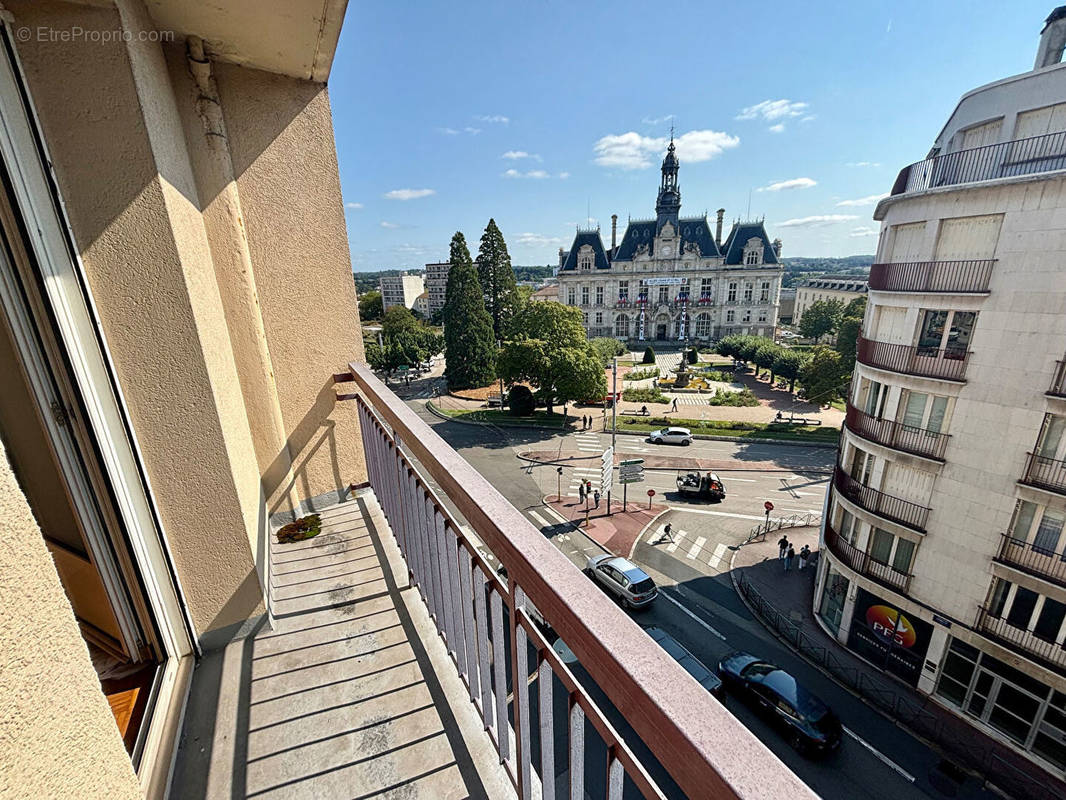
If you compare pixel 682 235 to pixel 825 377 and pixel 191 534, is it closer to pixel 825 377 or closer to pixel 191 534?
pixel 825 377

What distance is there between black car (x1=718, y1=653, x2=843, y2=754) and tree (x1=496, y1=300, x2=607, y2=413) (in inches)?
639

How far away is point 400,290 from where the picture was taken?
3740 inches

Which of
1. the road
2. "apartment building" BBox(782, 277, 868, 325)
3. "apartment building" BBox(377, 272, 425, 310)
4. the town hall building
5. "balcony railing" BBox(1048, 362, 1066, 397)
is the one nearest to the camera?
"balcony railing" BBox(1048, 362, 1066, 397)

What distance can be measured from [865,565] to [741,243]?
4619cm

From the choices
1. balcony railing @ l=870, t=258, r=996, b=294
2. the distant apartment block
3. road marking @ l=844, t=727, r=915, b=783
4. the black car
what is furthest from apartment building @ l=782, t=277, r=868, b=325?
the black car

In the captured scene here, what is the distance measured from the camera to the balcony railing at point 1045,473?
7.28 m

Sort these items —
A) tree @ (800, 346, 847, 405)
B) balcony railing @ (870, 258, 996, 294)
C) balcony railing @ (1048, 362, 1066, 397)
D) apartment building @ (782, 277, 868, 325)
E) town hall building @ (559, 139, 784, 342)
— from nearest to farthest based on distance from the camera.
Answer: balcony railing @ (1048, 362, 1066, 397) → balcony railing @ (870, 258, 996, 294) → tree @ (800, 346, 847, 405) → town hall building @ (559, 139, 784, 342) → apartment building @ (782, 277, 868, 325)

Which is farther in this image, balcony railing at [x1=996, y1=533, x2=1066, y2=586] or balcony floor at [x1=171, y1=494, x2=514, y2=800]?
balcony railing at [x1=996, y1=533, x2=1066, y2=586]

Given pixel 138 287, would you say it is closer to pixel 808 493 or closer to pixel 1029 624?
pixel 1029 624

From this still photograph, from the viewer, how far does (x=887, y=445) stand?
9555mm

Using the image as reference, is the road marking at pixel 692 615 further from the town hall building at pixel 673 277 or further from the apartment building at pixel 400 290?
the apartment building at pixel 400 290

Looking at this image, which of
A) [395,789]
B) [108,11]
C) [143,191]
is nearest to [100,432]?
[143,191]

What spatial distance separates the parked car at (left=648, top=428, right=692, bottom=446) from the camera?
22609mm

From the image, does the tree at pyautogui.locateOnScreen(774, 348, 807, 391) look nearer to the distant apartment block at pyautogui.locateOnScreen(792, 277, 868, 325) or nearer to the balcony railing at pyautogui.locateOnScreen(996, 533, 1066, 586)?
the balcony railing at pyautogui.locateOnScreen(996, 533, 1066, 586)
